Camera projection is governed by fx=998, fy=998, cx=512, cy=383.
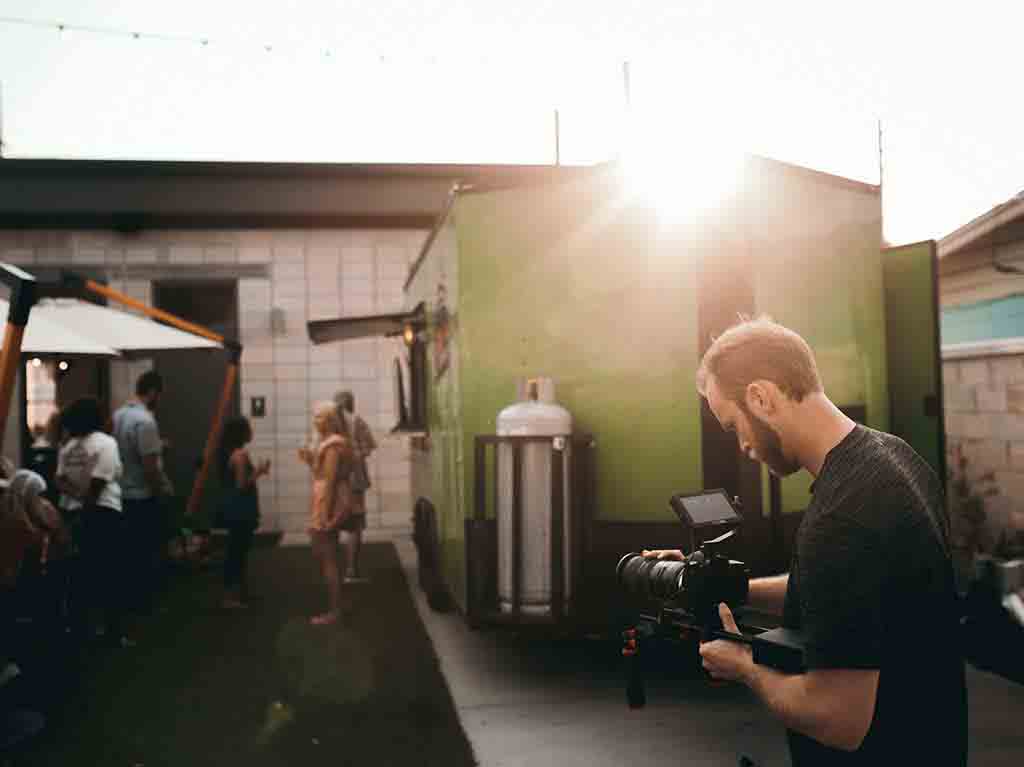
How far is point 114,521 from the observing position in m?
7.16

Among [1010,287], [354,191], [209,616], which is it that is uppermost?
[354,191]

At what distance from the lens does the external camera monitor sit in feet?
7.59

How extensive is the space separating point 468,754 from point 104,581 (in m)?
3.77

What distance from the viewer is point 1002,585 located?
82.0 inches

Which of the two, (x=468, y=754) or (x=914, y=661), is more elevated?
(x=914, y=661)

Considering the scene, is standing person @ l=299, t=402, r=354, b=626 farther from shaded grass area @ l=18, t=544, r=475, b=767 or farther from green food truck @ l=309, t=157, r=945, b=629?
green food truck @ l=309, t=157, r=945, b=629

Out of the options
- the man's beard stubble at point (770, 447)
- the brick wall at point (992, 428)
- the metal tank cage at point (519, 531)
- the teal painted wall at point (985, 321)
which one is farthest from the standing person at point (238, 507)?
the teal painted wall at point (985, 321)

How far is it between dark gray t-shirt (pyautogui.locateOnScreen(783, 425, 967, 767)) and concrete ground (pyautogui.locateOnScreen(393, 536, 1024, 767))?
283 cm

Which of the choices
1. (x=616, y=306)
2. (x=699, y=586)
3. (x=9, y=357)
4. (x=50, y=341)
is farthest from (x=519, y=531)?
(x=50, y=341)

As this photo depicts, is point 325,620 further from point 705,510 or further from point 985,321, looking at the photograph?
point 985,321

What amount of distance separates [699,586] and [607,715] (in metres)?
3.31

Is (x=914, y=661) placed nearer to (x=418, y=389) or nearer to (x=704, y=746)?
(x=704, y=746)

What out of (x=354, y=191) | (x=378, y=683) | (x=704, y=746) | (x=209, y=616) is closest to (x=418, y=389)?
(x=209, y=616)

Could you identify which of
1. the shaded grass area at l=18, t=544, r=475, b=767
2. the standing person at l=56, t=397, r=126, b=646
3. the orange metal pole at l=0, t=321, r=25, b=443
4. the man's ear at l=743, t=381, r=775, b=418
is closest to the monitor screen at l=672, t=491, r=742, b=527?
the man's ear at l=743, t=381, r=775, b=418
